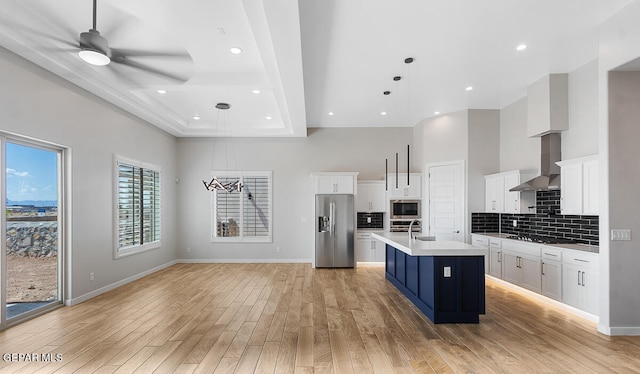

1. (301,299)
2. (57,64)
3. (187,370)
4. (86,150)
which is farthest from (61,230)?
(301,299)

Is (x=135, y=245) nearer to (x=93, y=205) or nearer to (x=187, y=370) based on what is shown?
(x=93, y=205)

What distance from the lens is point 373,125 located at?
762 centimetres

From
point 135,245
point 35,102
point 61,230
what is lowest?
point 135,245

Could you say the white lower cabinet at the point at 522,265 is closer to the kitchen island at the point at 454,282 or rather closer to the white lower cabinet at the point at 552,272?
the white lower cabinet at the point at 552,272

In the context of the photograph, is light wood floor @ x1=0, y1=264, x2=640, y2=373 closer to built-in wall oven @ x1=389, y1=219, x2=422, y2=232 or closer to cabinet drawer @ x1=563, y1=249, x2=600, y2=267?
cabinet drawer @ x1=563, y1=249, x2=600, y2=267

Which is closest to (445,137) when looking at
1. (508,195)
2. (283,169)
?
(508,195)

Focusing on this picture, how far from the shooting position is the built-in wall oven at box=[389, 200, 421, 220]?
23.6 feet

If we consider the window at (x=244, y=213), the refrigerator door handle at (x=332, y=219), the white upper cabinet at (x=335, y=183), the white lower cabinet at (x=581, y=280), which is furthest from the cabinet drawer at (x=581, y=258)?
the window at (x=244, y=213)

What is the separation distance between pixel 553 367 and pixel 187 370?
3215 millimetres

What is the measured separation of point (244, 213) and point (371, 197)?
10.4ft

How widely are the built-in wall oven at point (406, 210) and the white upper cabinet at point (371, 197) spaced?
276 millimetres

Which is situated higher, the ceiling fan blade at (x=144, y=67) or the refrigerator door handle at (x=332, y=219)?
the ceiling fan blade at (x=144, y=67)

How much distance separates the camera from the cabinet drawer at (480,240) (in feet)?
19.0

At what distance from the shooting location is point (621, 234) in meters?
3.38
